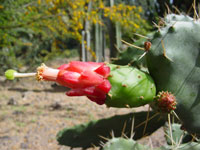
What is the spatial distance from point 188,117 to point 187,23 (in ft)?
1.38

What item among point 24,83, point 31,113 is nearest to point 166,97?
point 31,113

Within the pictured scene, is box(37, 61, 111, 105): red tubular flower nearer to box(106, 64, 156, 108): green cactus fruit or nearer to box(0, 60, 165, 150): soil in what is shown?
box(106, 64, 156, 108): green cactus fruit

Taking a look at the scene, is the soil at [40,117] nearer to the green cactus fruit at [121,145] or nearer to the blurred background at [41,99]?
the blurred background at [41,99]

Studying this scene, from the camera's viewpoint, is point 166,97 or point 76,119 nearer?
point 166,97

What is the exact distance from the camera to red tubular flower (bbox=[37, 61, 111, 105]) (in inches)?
33.4

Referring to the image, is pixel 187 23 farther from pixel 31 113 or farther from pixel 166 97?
pixel 31 113

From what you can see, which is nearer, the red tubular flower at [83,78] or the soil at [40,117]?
the red tubular flower at [83,78]

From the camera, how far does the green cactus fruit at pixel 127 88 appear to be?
0.90 m

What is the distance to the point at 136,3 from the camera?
7582mm

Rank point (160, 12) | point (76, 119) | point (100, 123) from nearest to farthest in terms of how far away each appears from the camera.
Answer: point (100, 123) < point (76, 119) < point (160, 12)

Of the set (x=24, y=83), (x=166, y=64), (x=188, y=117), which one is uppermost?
(x=166, y=64)

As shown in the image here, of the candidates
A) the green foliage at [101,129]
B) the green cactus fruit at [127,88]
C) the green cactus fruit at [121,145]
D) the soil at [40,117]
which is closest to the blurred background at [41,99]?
the soil at [40,117]

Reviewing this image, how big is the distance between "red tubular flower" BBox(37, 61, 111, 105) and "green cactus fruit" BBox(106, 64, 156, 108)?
0.04m

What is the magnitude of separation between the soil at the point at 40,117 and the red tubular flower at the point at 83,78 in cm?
167
